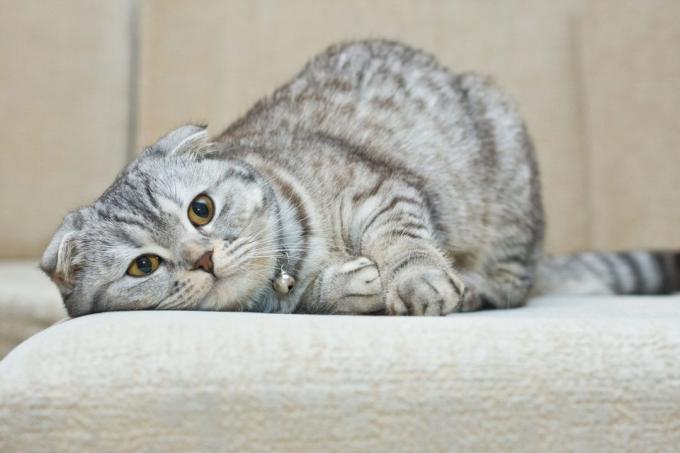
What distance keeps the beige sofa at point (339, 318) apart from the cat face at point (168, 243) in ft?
0.61

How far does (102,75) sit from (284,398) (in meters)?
2.12

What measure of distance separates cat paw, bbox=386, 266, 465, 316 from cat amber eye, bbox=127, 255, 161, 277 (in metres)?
0.36

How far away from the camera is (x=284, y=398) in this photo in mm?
734

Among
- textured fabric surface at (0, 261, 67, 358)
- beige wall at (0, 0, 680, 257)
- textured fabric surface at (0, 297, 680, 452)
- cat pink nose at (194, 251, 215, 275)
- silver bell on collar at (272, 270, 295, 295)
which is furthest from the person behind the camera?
beige wall at (0, 0, 680, 257)

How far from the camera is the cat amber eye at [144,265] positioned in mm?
1092

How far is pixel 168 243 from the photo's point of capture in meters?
1.09

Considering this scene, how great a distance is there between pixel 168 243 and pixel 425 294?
1.30ft

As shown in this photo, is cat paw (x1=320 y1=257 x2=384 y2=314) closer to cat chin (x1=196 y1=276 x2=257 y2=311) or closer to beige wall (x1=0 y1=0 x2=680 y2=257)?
cat chin (x1=196 y1=276 x2=257 y2=311)

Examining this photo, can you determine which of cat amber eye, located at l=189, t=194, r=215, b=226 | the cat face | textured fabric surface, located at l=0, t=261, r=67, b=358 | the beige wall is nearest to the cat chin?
the cat face

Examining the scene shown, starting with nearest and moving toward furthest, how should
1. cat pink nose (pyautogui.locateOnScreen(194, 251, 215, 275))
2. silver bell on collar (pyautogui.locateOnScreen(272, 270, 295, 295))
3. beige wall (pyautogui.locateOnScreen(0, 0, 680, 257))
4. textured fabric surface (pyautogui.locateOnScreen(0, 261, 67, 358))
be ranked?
cat pink nose (pyautogui.locateOnScreen(194, 251, 215, 275)), silver bell on collar (pyautogui.locateOnScreen(272, 270, 295, 295)), textured fabric surface (pyautogui.locateOnScreen(0, 261, 67, 358)), beige wall (pyautogui.locateOnScreen(0, 0, 680, 257))

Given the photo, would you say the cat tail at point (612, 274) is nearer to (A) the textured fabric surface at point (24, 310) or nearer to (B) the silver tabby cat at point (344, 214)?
(B) the silver tabby cat at point (344, 214)

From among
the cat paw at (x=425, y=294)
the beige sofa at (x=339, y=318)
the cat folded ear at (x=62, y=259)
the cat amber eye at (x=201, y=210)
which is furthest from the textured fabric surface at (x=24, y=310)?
the cat paw at (x=425, y=294)

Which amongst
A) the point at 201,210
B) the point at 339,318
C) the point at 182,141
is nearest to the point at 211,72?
the point at 182,141

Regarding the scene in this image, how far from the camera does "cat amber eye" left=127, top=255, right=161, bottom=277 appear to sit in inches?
43.0
